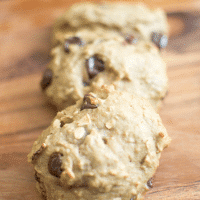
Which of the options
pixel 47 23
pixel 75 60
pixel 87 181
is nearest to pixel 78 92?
pixel 75 60

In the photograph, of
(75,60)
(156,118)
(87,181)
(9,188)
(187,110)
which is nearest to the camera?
(87,181)

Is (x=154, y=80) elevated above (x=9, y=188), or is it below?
above

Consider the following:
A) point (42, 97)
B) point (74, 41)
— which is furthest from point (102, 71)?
point (42, 97)

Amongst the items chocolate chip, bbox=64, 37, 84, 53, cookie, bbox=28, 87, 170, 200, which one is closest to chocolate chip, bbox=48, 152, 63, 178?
cookie, bbox=28, 87, 170, 200

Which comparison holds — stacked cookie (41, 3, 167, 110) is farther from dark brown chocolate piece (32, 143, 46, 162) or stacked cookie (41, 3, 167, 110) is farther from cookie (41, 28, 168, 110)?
dark brown chocolate piece (32, 143, 46, 162)

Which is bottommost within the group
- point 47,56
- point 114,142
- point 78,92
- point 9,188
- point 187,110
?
point 9,188

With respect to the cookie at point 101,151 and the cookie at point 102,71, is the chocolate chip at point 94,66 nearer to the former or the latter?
the cookie at point 102,71

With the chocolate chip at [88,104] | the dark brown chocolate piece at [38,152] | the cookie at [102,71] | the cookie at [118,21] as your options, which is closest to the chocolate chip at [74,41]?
the cookie at [102,71]

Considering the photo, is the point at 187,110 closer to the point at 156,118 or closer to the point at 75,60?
the point at 156,118

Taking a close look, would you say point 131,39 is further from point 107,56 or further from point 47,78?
point 47,78
